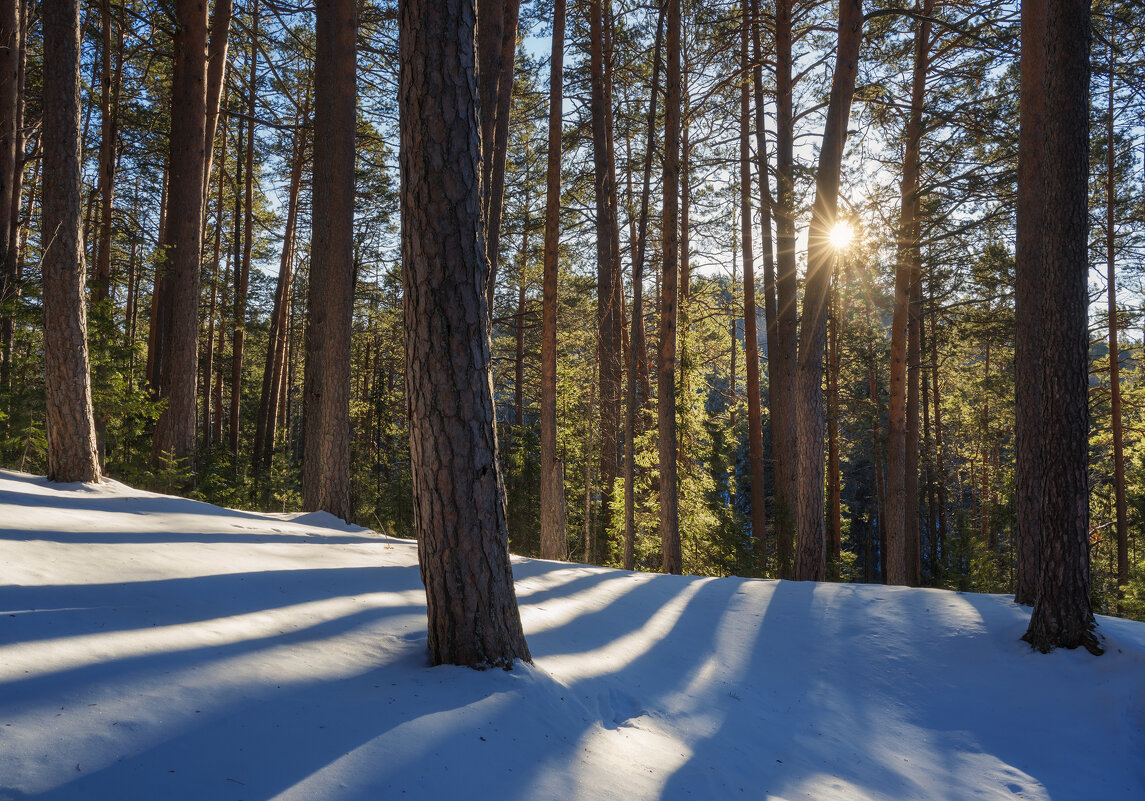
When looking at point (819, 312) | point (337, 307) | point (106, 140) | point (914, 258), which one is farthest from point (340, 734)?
point (106, 140)

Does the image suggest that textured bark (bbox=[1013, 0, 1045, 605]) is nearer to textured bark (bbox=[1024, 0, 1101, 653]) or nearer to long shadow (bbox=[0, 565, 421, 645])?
textured bark (bbox=[1024, 0, 1101, 653])

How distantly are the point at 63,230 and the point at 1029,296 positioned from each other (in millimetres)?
9006

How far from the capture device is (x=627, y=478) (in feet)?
32.6

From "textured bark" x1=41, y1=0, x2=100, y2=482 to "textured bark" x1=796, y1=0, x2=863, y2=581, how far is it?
7.91 metres

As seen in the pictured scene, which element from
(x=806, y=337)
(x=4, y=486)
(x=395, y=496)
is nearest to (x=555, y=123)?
(x=806, y=337)

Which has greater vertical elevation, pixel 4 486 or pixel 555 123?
pixel 555 123

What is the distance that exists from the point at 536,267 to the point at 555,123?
6248 mm

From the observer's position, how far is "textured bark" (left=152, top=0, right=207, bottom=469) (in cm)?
873

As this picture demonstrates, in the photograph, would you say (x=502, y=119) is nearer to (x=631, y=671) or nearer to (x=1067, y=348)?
(x=1067, y=348)

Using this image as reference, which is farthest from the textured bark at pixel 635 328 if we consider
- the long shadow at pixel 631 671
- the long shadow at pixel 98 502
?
the long shadow at pixel 98 502

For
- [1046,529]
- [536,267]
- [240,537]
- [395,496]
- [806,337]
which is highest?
[536,267]

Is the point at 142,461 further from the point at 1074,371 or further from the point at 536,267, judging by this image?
the point at 1074,371

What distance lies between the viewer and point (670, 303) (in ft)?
29.8

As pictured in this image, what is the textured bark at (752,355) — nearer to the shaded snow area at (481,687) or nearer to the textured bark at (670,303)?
the textured bark at (670,303)
